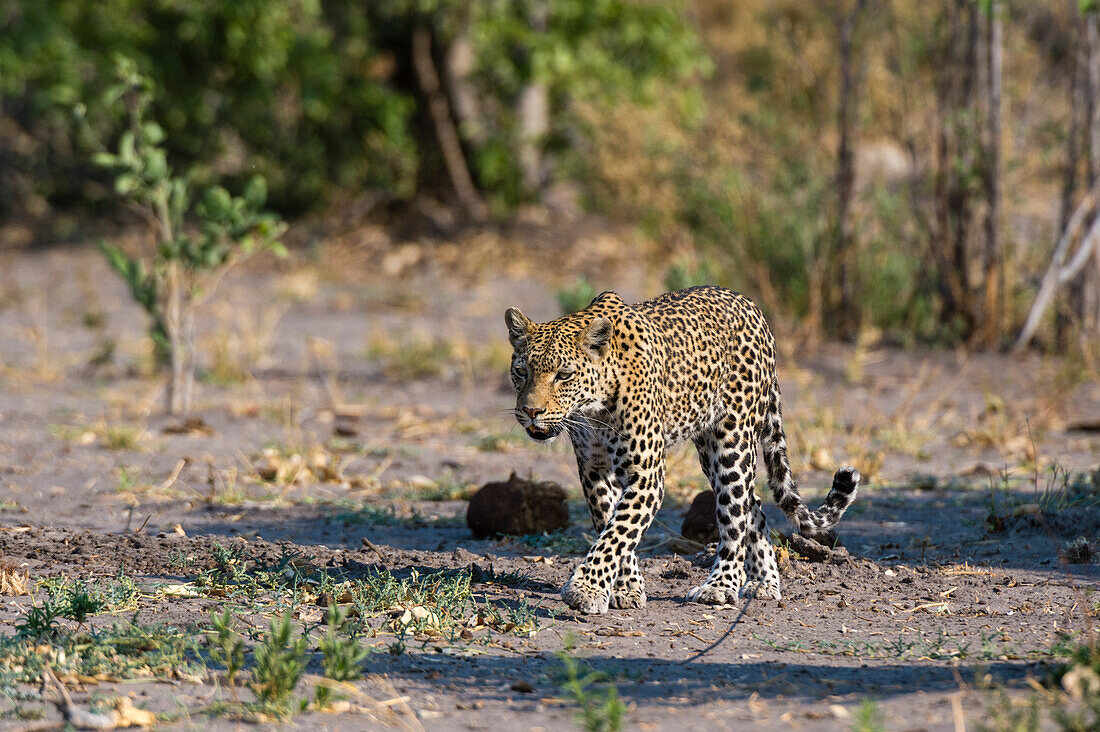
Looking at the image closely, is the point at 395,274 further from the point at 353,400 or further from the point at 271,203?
the point at 353,400

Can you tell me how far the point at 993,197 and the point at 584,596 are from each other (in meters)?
7.82

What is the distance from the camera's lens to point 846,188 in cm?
1224

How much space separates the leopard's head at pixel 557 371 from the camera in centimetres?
533

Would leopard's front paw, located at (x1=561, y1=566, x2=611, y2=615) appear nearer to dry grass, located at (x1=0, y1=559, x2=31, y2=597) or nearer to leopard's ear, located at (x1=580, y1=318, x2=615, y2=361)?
leopard's ear, located at (x1=580, y1=318, x2=615, y2=361)

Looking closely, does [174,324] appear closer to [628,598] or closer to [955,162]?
[628,598]

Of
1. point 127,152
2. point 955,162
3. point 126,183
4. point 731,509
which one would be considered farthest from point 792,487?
point 955,162

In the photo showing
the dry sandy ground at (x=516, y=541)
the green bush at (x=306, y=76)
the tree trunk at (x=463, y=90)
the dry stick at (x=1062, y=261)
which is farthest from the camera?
the tree trunk at (x=463, y=90)

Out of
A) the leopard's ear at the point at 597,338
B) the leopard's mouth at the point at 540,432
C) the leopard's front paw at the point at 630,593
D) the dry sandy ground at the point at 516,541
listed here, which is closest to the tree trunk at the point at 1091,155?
the dry sandy ground at the point at 516,541

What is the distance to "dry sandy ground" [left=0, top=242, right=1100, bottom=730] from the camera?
4582mm

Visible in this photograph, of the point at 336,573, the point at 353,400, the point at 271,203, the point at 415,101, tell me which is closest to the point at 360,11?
the point at 415,101

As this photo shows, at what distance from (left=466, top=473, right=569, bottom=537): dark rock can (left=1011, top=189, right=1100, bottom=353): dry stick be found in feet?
21.1

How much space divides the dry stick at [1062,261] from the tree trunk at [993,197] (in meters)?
Answer: 0.40

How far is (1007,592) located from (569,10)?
13.6m

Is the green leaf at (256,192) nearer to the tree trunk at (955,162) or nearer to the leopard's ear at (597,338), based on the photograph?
the leopard's ear at (597,338)
